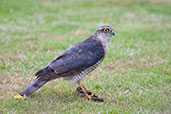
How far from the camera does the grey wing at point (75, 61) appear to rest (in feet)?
16.2

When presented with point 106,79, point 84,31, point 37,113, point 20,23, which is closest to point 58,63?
point 37,113

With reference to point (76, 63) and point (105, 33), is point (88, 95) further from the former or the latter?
point (105, 33)

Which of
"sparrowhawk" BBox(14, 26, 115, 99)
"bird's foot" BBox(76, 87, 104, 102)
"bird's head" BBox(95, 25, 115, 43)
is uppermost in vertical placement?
"bird's head" BBox(95, 25, 115, 43)

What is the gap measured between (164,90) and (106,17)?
6.93 metres

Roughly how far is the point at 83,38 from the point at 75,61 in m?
4.13

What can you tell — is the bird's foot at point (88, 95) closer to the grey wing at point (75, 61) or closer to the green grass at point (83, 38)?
the green grass at point (83, 38)

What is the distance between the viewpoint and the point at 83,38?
30.1 ft

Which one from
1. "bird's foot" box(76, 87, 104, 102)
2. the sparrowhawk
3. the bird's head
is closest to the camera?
the sparrowhawk

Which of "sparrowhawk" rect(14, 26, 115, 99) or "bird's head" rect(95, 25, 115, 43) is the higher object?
"bird's head" rect(95, 25, 115, 43)

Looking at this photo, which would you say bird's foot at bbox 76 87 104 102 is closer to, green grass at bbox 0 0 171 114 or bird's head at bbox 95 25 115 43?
green grass at bbox 0 0 171 114

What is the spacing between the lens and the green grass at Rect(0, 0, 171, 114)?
4.98 meters

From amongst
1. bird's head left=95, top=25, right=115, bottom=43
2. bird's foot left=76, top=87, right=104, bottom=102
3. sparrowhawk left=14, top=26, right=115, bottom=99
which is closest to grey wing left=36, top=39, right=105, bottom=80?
sparrowhawk left=14, top=26, right=115, bottom=99

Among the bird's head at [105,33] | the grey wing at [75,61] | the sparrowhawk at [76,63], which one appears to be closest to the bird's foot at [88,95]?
the sparrowhawk at [76,63]

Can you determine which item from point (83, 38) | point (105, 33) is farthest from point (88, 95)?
point (83, 38)
